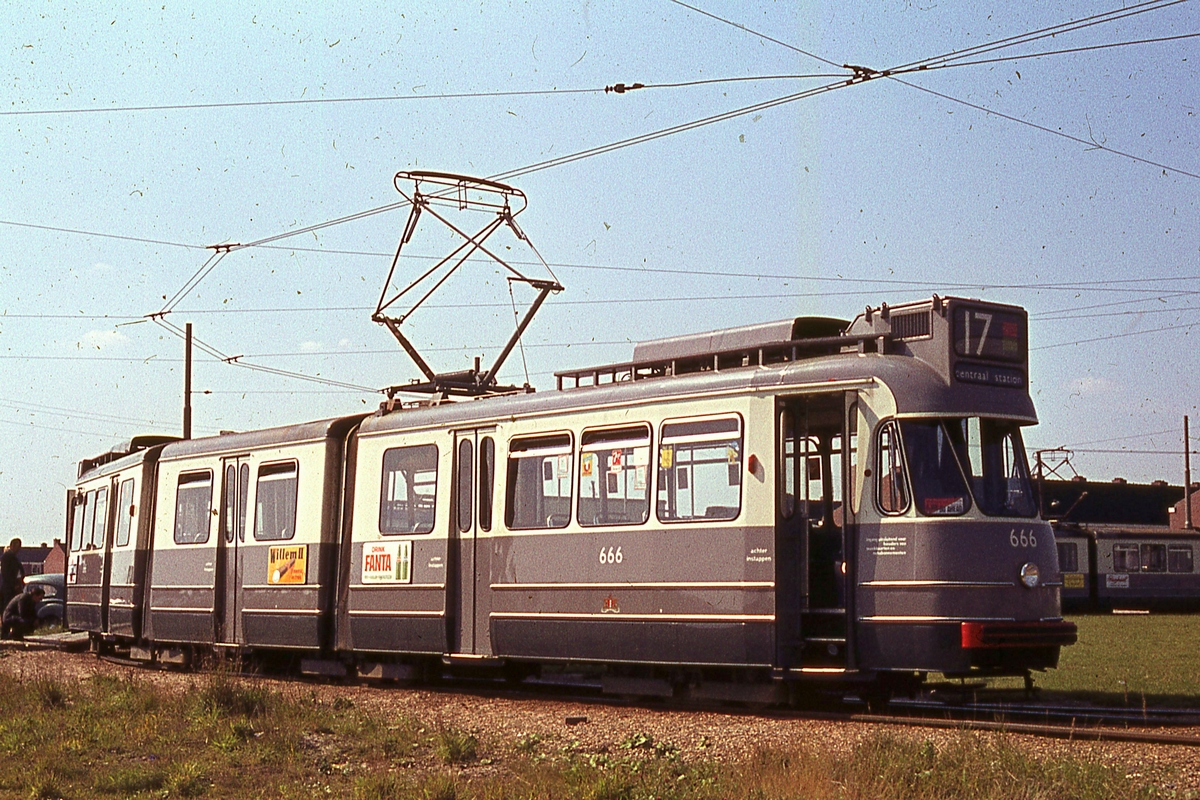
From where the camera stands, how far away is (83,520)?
1009 inches

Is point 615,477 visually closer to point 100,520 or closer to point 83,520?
point 100,520

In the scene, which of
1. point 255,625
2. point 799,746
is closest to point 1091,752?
point 799,746

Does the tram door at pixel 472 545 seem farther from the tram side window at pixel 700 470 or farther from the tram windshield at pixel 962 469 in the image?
the tram windshield at pixel 962 469

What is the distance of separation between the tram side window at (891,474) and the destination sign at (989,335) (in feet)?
3.11

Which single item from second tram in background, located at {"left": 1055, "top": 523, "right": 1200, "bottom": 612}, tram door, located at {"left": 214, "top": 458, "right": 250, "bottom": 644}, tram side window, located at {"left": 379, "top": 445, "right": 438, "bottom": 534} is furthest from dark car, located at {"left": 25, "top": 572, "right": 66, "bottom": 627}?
second tram in background, located at {"left": 1055, "top": 523, "right": 1200, "bottom": 612}

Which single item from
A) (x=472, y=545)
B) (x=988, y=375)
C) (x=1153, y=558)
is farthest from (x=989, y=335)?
(x=1153, y=558)

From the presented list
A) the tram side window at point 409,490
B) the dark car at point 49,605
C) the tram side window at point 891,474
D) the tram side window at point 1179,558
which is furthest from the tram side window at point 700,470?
the tram side window at point 1179,558

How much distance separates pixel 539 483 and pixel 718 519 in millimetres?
2446

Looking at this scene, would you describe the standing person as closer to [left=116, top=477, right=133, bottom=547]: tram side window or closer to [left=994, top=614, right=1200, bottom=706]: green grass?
[left=116, top=477, right=133, bottom=547]: tram side window

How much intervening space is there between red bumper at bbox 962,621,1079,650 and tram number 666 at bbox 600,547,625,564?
3.43 meters

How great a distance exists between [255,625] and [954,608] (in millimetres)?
10225

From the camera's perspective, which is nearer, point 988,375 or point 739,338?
point 988,375

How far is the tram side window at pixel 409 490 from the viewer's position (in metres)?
16.6

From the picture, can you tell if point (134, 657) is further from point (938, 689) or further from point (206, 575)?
point (938, 689)
